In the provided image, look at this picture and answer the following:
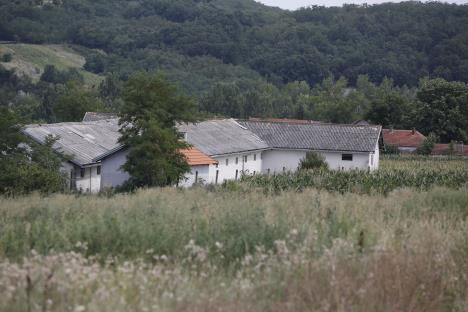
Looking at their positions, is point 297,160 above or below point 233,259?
below

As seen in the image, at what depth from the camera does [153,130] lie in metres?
32.1

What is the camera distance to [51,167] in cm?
3080

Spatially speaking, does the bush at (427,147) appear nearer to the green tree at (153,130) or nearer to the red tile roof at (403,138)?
the red tile roof at (403,138)

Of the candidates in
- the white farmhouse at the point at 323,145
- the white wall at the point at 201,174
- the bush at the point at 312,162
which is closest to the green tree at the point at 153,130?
the white wall at the point at 201,174

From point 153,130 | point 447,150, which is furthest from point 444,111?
point 153,130

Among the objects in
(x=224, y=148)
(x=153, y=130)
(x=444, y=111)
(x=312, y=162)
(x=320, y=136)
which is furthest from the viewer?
(x=444, y=111)

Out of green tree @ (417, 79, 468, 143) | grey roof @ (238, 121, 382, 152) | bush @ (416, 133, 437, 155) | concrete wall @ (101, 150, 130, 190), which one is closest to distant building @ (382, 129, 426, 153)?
bush @ (416, 133, 437, 155)

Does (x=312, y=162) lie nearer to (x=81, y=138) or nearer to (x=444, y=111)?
(x=81, y=138)

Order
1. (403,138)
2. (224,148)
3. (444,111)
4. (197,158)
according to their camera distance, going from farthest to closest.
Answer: (444,111) < (403,138) < (224,148) < (197,158)

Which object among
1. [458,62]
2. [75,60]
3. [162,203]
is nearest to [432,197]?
[162,203]

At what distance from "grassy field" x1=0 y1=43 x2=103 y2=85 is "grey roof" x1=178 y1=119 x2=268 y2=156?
A: 297 ft

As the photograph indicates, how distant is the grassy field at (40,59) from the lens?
144 metres

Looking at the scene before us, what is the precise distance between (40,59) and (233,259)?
157 metres

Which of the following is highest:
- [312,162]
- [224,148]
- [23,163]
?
[224,148]
